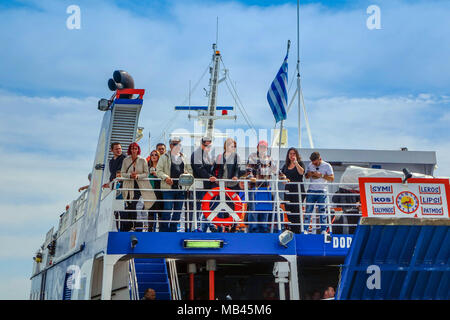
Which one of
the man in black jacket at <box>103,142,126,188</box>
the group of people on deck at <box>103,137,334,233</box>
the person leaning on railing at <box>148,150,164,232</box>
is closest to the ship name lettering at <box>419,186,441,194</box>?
the group of people on deck at <box>103,137,334,233</box>

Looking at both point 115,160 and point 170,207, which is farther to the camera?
point 115,160

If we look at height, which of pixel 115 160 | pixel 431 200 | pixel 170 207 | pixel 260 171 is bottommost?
pixel 431 200

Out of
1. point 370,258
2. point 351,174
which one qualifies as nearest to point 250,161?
point 351,174

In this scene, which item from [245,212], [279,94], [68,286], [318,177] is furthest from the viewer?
[68,286]

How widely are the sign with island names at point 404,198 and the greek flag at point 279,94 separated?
13.2ft

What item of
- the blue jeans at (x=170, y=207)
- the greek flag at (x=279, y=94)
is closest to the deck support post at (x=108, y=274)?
the blue jeans at (x=170, y=207)

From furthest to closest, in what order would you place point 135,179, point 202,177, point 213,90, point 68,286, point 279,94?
1. point 213,90
2. point 68,286
3. point 279,94
4. point 202,177
5. point 135,179

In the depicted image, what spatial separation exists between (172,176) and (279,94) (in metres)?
2.97

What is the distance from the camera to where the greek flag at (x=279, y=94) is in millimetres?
11273

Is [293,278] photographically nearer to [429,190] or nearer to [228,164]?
[228,164]

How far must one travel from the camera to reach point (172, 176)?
9.98 m

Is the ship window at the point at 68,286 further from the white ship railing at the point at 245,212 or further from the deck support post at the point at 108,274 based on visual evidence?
the deck support post at the point at 108,274

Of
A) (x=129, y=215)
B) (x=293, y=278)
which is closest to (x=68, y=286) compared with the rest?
(x=129, y=215)
